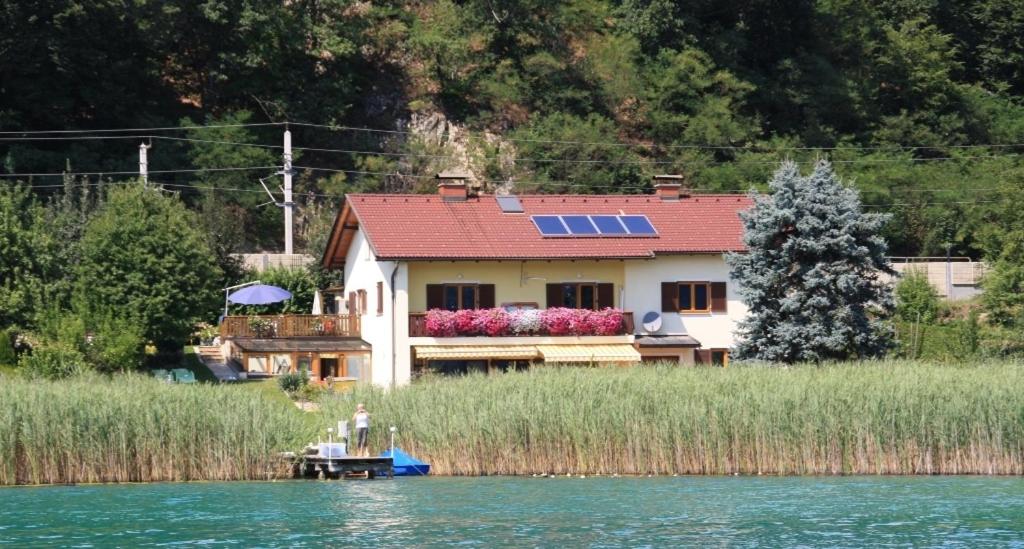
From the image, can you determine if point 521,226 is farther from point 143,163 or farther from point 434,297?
point 143,163

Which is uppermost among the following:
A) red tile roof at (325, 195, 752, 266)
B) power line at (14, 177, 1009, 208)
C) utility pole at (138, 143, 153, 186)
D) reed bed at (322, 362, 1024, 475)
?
utility pole at (138, 143, 153, 186)

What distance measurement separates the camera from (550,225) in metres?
53.2

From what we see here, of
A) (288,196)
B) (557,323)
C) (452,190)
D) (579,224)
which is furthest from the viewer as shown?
(288,196)

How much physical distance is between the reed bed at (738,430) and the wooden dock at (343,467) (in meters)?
0.83

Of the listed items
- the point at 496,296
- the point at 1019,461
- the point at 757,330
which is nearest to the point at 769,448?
the point at 1019,461

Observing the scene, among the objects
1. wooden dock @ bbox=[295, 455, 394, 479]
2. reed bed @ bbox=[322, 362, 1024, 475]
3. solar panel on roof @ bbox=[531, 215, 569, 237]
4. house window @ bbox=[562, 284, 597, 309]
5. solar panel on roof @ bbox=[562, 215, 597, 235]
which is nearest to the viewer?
reed bed @ bbox=[322, 362, 1024, 475]

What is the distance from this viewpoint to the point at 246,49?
74.5 metres

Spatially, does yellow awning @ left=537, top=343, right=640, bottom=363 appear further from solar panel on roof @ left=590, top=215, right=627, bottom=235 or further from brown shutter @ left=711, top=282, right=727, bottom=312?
solar panel on roof @ left=590, top=215, right=627, bottom=235

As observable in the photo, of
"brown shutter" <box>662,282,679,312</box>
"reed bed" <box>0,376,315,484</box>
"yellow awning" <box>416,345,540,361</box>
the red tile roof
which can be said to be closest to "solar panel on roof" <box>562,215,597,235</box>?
the red tile roof

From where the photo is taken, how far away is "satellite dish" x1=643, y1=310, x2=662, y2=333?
52.2 m

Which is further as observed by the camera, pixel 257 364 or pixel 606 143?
pixel 606 143

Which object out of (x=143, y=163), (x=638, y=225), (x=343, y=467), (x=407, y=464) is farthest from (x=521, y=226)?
(x=143, y=163)

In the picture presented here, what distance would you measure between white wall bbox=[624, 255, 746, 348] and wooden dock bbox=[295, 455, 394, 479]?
1735cm

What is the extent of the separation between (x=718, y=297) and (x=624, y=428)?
57.6ft
